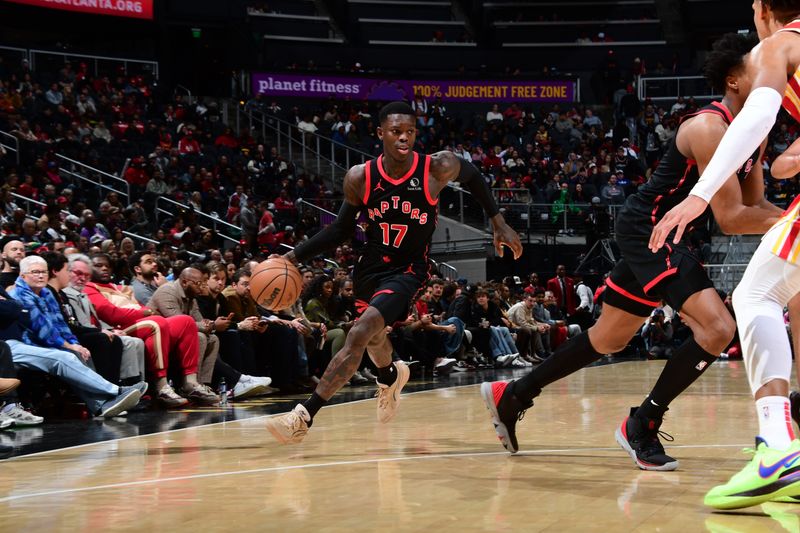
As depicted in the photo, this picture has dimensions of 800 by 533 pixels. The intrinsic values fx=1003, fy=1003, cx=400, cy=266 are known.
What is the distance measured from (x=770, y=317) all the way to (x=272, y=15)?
27067 millimetres

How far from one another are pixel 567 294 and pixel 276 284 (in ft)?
43.1

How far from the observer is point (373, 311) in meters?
5.77

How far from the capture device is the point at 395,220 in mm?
6062

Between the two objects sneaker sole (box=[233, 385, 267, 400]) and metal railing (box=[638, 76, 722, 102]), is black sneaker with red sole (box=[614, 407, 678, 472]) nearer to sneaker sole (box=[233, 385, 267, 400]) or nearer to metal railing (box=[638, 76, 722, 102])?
sneaker sole (box=[233, 385, 267, 400])

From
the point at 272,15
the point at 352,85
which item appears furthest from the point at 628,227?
the point at 272,15

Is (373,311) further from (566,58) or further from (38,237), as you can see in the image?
(566,58)

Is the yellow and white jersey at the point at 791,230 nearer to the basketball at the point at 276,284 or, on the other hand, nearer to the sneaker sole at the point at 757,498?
the sneaker sole at the point at 757,498

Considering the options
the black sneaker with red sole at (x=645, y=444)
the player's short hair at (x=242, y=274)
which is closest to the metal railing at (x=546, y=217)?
the player's short hair at (x=242, y=274)

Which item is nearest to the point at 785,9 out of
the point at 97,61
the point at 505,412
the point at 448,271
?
the point at 505,412

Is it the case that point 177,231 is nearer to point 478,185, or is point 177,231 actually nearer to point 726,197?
point 478,185

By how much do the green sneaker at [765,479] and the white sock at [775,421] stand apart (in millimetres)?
27

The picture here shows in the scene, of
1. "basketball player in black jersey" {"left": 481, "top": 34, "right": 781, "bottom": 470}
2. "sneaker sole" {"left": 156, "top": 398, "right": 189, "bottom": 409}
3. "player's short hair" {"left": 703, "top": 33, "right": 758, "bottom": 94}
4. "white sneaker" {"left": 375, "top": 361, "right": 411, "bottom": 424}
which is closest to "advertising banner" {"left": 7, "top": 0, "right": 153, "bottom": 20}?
"sneaker sole" {"left": 156, "top": 398, "right": 189, "bottom": 409}

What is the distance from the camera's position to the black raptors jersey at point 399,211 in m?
6.05

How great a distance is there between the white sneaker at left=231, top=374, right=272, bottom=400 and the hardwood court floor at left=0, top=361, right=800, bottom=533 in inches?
76.0
